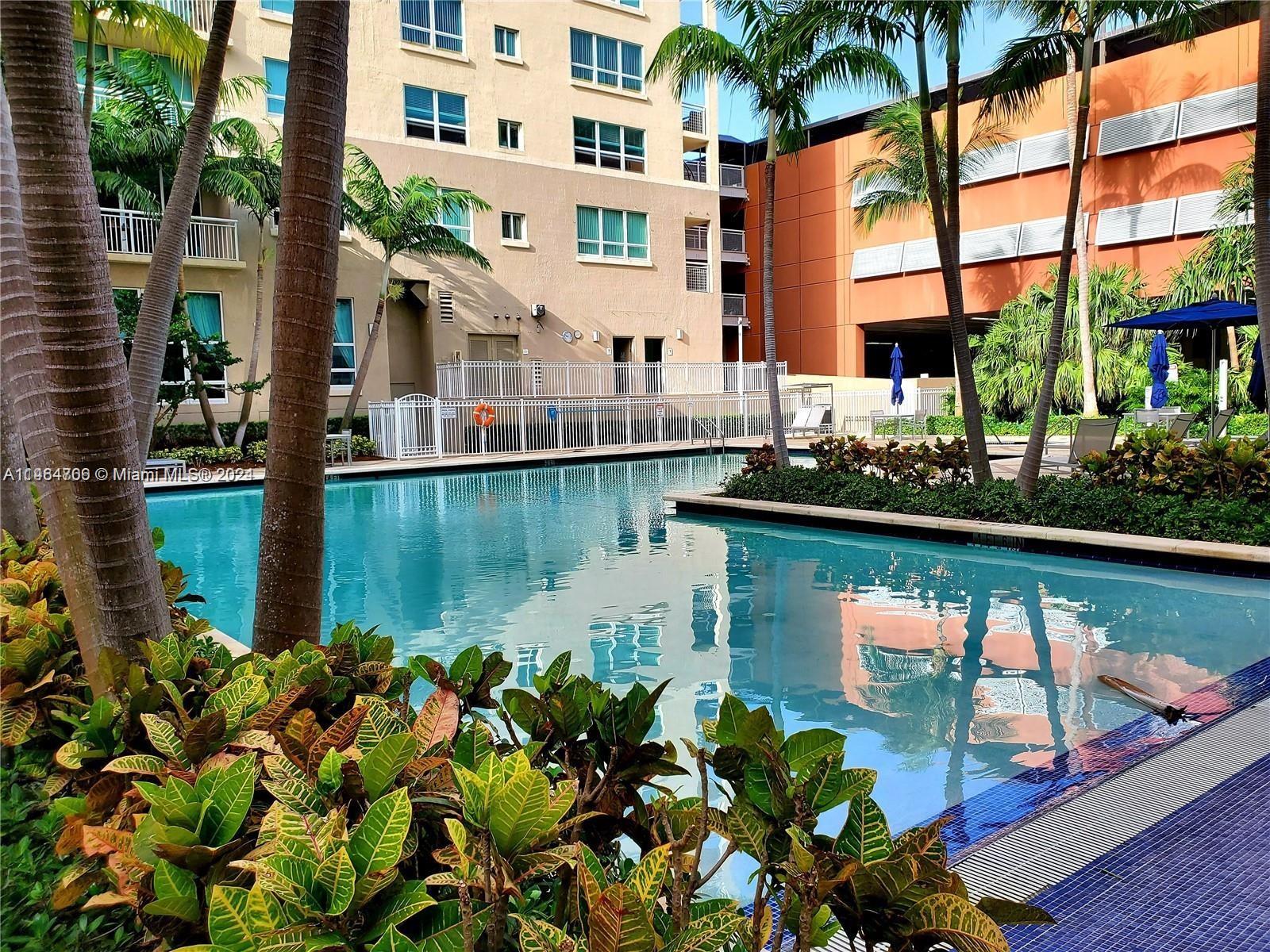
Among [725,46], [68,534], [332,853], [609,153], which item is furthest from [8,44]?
[609,153]

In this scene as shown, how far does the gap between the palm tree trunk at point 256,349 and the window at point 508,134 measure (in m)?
7.33

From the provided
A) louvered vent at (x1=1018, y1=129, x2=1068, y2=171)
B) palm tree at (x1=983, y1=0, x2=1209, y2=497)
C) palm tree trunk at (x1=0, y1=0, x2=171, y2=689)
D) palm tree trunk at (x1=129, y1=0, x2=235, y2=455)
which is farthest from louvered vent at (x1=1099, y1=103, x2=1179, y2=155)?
palm tree trunk at (x1=0, y1=0, x2=171, y2=689)

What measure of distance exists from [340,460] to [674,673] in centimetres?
1553

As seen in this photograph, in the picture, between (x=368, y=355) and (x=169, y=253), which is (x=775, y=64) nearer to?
(x=169, y=253)

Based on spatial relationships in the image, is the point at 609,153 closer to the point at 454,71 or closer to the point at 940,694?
the point at 454,71

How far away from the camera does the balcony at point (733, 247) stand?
3234 centimetres

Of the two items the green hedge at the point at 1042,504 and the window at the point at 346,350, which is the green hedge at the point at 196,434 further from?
the green hedge at the point at 1042,504

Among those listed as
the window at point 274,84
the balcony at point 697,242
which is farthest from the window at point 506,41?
the balcony at point 697,242

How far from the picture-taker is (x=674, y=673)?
19.0 feet

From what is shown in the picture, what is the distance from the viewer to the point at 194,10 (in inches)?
762

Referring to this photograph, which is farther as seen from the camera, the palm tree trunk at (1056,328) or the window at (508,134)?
the window at (508,134)

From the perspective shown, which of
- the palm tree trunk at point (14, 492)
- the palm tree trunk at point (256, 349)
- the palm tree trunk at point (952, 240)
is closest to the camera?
the palm tree trunk at point (14, 492)

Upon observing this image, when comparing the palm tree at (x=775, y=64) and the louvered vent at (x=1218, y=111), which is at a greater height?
the louvered vent at (x=1218, y=111)

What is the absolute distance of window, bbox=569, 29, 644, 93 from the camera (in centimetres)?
2645
